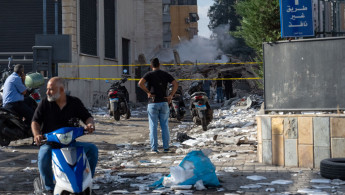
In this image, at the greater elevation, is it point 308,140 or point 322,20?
point 322,20

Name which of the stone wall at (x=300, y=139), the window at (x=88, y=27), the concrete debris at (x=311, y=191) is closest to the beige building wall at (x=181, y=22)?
the window at (x=88, y=27)

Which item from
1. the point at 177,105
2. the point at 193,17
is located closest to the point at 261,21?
the point at 177,105

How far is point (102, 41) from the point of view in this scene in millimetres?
29547

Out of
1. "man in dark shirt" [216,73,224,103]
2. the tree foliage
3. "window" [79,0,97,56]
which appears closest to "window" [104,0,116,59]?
"window" [79,0,97,56]

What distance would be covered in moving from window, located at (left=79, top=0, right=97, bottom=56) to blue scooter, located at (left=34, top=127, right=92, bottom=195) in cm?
2193

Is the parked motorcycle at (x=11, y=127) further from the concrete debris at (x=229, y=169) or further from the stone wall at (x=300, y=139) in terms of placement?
the stone wall at (x=300, y=139)

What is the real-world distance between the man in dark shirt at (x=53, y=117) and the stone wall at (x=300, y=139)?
330 cm

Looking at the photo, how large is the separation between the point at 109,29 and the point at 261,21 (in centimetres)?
1521

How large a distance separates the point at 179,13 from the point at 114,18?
4921cm

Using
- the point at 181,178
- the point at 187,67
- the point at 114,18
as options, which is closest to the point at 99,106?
the point at 114,18

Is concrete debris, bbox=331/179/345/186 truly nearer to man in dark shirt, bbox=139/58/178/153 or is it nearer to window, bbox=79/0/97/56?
man in dark shirt, bbox=139/58/178/153

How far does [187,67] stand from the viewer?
4209 cm

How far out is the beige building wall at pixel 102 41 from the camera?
84.7 feet

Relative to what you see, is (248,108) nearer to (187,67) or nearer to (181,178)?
(181,178)
